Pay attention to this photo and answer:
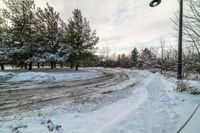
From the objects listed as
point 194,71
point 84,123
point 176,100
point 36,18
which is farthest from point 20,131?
point 36,18

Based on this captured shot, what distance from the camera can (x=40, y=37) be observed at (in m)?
24.3

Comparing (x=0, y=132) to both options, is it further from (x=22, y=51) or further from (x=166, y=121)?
(x=22, y=51)

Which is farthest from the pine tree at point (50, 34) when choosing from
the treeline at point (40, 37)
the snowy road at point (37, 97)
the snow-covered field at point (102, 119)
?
the snow-covered field at point (102, 119)

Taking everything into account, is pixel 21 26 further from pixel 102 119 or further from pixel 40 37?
pixel 102 119

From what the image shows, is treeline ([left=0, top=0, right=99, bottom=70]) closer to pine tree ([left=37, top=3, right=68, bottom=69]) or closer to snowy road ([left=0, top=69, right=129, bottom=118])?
pine tree ([left=37, top=3, right=68, bottom=69])

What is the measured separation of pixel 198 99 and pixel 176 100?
3.69ft

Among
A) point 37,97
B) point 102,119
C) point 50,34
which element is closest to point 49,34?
point 50,34

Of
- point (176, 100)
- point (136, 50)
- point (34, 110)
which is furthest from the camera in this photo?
point (136, 50)

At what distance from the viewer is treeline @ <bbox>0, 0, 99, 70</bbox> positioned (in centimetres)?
2228

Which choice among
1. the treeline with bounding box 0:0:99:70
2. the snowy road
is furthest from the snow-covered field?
the treeline with bounding box 0:0:99:70

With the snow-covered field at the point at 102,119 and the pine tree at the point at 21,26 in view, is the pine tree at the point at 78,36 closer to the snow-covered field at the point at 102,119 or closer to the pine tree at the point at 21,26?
the pine tree at the point at 21,26

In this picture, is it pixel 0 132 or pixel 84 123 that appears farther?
pixel 84 123

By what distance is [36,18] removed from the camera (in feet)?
80.5

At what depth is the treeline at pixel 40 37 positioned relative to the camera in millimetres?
22281
